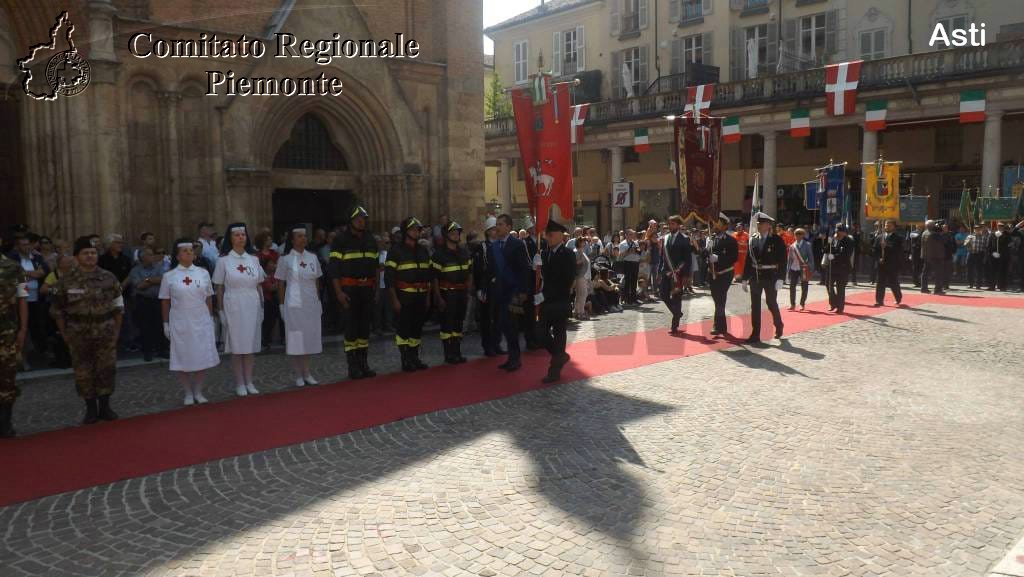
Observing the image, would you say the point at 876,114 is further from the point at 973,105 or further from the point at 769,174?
the point at 769,174

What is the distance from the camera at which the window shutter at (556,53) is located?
42.1 metres

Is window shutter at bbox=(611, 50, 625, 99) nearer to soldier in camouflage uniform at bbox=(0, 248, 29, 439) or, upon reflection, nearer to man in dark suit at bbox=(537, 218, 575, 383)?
man in dark suit at bbox=(537, 218, 575, 383)

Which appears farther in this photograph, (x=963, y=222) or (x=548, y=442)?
(x=963, y=222)

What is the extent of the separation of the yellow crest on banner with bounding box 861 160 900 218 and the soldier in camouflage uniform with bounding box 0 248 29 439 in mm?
19670

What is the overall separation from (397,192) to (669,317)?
21.6 feet

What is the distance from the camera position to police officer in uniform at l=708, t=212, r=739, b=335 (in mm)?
11734

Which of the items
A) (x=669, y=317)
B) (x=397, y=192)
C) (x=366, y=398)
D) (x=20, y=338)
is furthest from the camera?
(x=397, y=192)

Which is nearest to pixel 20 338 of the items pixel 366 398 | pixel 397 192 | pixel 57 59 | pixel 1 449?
pixel 1 449

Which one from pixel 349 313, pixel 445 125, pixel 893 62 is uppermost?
pixel 893 62

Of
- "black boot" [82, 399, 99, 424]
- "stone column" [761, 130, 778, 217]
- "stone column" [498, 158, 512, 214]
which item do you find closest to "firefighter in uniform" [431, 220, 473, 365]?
"black boot" [82, 399, 99, 424]

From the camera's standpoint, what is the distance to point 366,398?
8008 mm

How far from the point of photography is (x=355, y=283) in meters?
9.07

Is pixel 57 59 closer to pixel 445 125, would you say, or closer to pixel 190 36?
pixel 190 36

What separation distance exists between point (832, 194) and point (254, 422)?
1496cm
